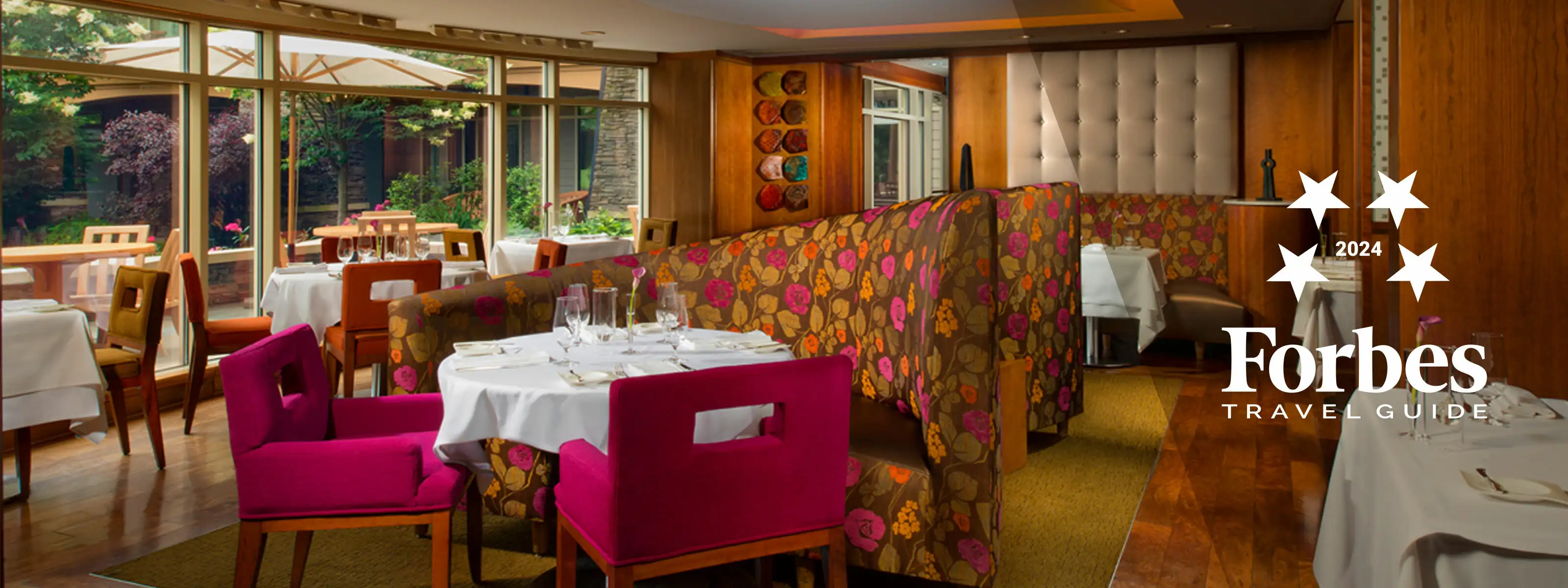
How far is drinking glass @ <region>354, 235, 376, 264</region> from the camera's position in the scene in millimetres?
4762

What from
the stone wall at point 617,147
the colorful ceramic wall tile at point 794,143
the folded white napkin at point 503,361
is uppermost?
the stone wall at point 617,147

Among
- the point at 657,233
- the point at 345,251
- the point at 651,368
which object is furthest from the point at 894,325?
the point at 657,233

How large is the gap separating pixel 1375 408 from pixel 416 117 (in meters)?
5.77

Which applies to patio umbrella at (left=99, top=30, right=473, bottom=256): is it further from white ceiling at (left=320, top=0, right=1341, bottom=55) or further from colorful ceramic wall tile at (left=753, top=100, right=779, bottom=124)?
colorful ceramic wall tile at (left=753, top=100, right=779, bottom=124)

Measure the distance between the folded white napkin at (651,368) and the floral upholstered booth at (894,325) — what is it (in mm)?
477

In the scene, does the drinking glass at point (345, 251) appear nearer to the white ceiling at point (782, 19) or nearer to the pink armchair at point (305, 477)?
the white ceiling at point (782, 19)

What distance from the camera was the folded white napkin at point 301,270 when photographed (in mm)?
4598

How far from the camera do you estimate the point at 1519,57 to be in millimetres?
1660

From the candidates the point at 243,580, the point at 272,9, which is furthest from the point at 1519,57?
the point at 272,9

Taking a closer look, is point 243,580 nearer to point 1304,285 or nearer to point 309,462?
point 309,462

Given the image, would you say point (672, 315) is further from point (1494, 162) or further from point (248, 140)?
point (248, 140)

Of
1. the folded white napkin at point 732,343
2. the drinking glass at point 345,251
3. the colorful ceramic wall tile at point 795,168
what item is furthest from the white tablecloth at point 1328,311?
the drinking glass at point 345,251

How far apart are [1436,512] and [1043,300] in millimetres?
2435

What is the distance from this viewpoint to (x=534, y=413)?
211 centimetres
